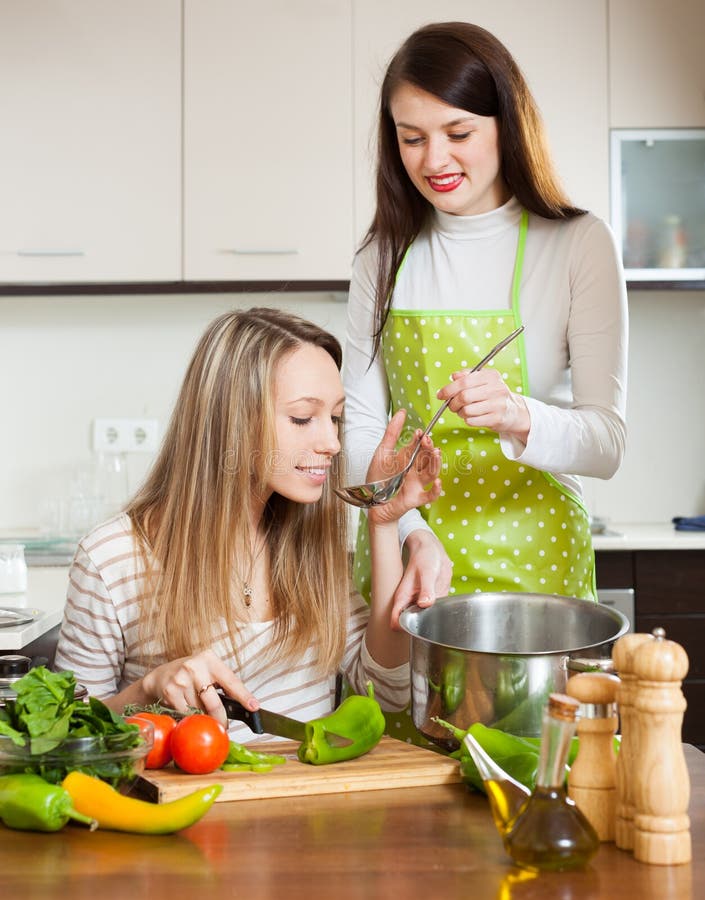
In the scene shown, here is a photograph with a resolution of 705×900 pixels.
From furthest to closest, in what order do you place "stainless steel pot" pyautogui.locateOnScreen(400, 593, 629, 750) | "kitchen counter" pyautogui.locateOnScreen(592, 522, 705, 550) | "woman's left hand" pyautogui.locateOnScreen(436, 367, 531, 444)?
"kitchen counter" pyautogui.locateOnScreen(592, 522, 705, 550) → "woman's left hand" pyautogui.locateOnScreen(436, 367, 531, 444) → "stainless steel pot" pyautogui.locateOnScreen(400, 593, 629, 750)

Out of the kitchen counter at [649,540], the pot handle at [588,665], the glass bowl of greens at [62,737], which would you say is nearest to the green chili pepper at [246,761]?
the glass bowl of greens at [62,737]

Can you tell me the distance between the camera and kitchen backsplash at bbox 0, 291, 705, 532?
334 cm

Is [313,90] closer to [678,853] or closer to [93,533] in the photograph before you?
[93,533]

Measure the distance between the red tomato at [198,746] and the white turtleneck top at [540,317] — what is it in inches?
23.6

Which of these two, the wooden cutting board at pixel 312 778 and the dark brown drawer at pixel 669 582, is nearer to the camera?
the wooden cutting board at pixel 312 778

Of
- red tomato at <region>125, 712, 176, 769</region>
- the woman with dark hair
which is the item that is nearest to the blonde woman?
the woman with dark hair

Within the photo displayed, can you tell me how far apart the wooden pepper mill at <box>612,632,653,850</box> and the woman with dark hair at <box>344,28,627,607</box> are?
634 millimetres

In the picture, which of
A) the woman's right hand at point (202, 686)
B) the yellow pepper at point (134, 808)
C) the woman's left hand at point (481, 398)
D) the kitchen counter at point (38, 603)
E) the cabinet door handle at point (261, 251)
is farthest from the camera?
the cabinet door handle at point (261, 251)

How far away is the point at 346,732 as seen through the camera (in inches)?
45.0

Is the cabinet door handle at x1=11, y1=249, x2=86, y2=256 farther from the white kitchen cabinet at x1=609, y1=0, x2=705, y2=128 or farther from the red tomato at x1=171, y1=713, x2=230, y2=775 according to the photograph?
the red tomato at x1=171, y1=713, x2=230, y2=775

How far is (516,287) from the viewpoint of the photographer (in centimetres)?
174

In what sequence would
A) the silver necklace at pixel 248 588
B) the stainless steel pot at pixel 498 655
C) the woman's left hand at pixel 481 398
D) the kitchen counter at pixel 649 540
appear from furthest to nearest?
the kitchen counter at pixel 649 540 < the silver necklace at pixel 248 588 < the woman's left hand at pixel 481 398 < the stainless steel pot at pixel 498 655

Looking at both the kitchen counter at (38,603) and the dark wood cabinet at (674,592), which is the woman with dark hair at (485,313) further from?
the dark wood cabinet at (674,592)

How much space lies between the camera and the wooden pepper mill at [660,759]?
845 millimetres
